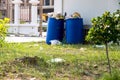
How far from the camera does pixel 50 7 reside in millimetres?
43250

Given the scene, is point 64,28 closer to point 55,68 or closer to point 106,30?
point 55,68

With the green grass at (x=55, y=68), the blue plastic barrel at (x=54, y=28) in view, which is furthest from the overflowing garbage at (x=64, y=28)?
the green grass at (x=55, y=68)

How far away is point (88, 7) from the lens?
15547mm

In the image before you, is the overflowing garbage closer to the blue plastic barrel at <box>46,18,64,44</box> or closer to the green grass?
the blue plastic barrel at <box>46,18,64,44</box>

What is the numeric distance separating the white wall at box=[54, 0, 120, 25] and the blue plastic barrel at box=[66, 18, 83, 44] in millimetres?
722

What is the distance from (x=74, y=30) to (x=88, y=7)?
48.3 inches

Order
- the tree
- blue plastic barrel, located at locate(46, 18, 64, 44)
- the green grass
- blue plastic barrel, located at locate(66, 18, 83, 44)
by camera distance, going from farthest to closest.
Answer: blue plastic barrel, located at locate(46, 18, 64, 44), blue plastic barrel, located at locate(66, 18, 83, 44), the green grass, the tree

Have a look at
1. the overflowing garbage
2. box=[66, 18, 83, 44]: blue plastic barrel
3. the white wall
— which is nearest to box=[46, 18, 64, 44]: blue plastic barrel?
the overflowing garbage

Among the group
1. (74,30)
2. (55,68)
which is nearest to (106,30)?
(55,68)

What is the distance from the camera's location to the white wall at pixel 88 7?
587 inches

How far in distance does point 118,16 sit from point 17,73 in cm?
211

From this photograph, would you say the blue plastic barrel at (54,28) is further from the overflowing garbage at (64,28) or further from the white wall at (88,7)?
the white wall at (88,7)

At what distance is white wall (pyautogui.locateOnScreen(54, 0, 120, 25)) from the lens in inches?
587

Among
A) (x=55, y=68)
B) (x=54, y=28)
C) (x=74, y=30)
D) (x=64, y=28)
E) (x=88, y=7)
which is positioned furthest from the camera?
(x=88, y=7)
